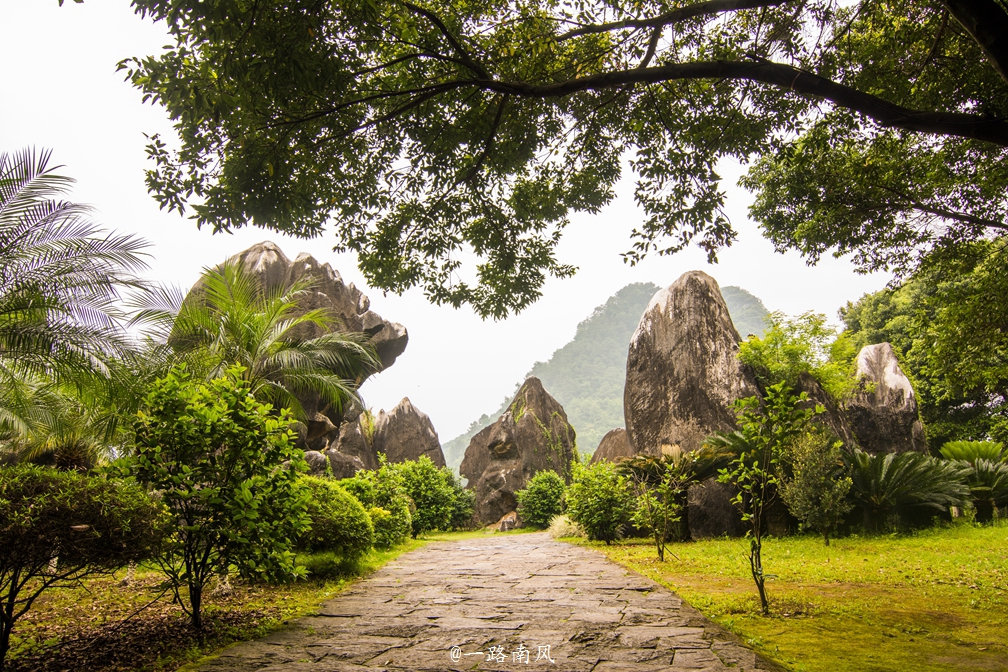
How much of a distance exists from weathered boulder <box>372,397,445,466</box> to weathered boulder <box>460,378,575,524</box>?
90.0 inches

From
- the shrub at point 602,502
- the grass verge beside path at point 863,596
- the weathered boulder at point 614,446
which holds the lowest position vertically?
the grass verge beside path at point 863,596

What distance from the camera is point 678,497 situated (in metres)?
10.5

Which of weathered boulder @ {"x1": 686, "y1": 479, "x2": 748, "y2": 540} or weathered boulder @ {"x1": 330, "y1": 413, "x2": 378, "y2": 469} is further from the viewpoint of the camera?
weathered boulder @ {"x1": 330, "y1": 413, "x2": 378, "y2": 469}

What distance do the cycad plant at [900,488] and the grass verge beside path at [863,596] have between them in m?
0.47

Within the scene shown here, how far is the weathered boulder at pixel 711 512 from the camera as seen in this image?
33.5ft

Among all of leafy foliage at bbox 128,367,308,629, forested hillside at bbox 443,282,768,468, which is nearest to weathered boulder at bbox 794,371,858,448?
leafy foliage at bbox 128,367,308,629

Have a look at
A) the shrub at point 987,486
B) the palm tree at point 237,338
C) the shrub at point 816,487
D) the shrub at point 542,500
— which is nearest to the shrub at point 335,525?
the palm tree at point 237,338

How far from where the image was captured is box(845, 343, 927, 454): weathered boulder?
1313 cm

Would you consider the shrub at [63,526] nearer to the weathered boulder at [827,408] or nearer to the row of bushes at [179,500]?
the row of bushes at [179,500]

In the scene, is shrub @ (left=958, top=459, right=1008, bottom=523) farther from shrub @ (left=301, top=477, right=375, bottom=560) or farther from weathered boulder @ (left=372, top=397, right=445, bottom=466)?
weathered boulder @ (left=372, top=397, right=445, bottom=466)

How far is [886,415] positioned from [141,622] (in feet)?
50.4

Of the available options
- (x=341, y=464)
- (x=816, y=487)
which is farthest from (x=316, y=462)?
(x=816, y=487)

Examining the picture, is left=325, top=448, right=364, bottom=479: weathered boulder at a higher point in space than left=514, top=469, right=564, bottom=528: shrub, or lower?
higher

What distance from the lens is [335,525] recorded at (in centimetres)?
663
